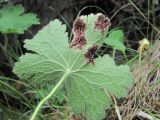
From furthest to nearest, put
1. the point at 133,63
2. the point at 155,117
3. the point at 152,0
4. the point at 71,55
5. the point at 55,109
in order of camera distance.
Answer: the point at 152,0, the point at 133,63, the point at 55,109, the point at 155,117, the point at 71,55

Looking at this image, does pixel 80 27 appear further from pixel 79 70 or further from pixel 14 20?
pixel 14 20

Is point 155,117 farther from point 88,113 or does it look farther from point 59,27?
point 59,27

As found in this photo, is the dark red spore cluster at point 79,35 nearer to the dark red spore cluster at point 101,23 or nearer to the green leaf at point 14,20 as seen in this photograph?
the dark red spore cluster at point 101,23

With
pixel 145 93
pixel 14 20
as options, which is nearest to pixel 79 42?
pixel 145 93

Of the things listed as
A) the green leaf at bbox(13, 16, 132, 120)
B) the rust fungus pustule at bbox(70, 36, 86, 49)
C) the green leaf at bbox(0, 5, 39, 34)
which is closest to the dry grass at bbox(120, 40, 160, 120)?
the green leaf at bbox(13, 16, 132, 120)

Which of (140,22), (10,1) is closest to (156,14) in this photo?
(140,22)

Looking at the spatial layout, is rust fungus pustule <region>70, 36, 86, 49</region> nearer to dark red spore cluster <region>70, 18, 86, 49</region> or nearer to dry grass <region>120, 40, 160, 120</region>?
dark red spore cluster <region>70, 18, 86, 49</region>
